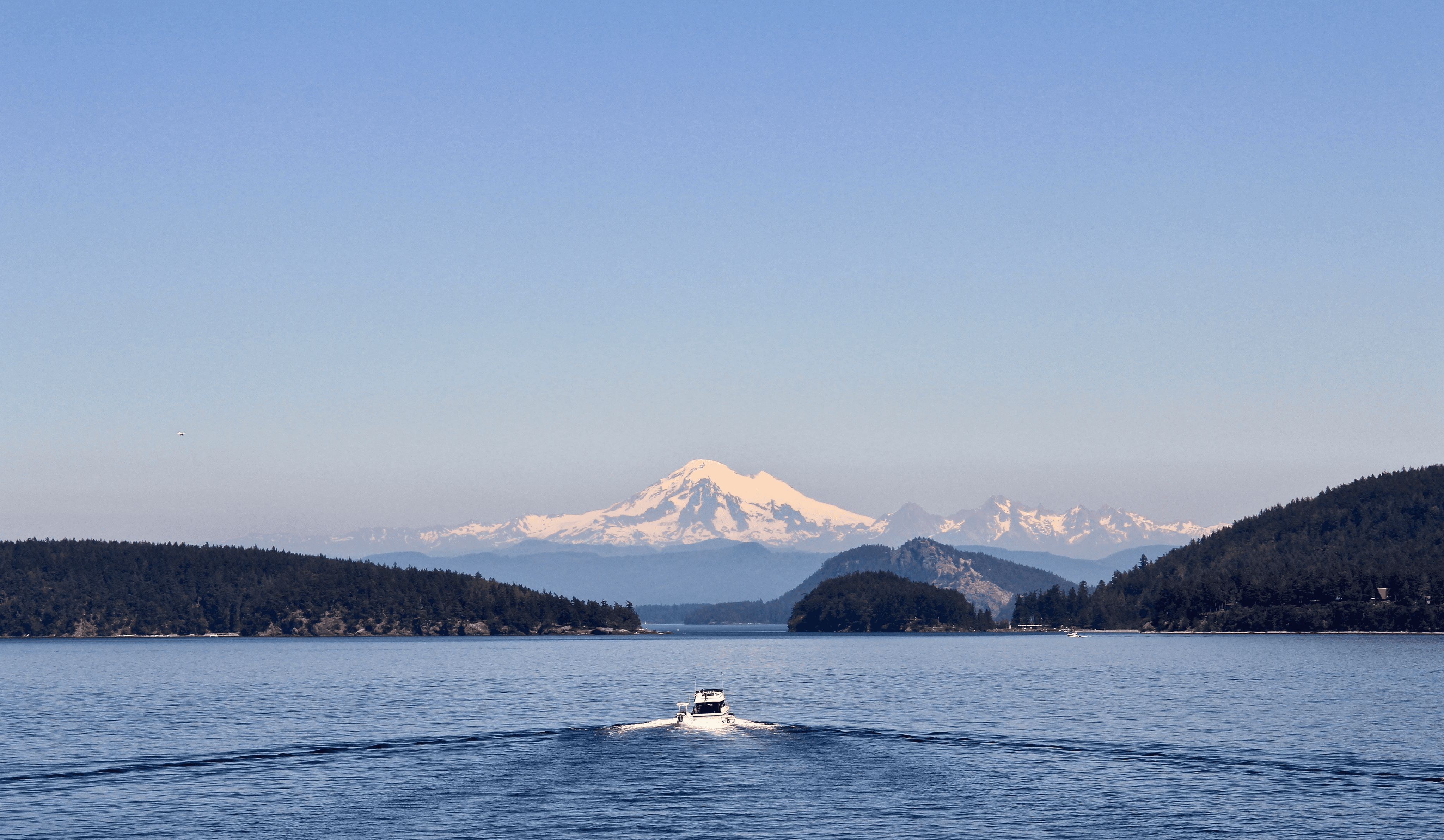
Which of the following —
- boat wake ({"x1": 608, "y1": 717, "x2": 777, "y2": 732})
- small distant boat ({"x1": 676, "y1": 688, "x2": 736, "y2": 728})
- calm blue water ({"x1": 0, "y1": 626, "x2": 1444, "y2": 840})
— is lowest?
calm blue water ({"x1": 0, "y1": 626, "x2": 1444, "y2": 840})

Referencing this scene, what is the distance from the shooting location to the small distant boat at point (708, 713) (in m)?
118

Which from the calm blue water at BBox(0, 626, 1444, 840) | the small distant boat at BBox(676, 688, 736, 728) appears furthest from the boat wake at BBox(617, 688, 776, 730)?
the calm blue water at BBox(0, 626, 1444, 840)

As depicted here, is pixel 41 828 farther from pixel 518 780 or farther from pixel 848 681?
pixel 848 681

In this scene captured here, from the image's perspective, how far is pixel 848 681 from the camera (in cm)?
19850

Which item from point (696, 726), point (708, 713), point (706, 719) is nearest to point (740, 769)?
point (696, 726)

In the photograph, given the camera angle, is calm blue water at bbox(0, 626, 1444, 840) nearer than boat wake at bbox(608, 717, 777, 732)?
Yes

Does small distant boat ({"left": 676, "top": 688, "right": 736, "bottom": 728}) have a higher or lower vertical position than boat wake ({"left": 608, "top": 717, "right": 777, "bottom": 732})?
higher

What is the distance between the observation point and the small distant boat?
4658 inches

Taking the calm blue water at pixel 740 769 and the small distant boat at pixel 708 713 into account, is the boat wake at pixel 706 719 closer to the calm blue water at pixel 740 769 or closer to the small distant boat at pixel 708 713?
the small distant boat at pixel 708 713

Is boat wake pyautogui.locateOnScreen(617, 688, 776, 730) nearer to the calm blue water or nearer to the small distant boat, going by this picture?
the small distant boat

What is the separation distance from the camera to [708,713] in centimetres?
11975

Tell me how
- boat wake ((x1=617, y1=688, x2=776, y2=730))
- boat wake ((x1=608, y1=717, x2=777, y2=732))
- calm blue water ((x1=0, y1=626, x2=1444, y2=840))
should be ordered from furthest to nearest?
boat wake ((x1=617, y1=688, x2=776, y2=730))
boat wake ((x1=608, y1=717, x2=777, y2=732))
calm blue water ((x1=0, y1=626, x2=1444, y2=840))

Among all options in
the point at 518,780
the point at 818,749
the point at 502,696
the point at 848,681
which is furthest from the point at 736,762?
the point at 848,681

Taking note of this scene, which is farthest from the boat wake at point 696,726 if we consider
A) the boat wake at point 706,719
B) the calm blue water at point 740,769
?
the calm blue water at point 740,769
